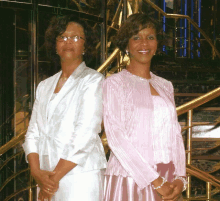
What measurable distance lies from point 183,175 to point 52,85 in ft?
2.47

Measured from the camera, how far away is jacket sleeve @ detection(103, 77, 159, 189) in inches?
59.0

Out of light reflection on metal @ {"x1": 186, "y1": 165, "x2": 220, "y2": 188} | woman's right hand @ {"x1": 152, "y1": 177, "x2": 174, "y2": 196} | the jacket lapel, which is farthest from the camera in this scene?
light reflection on metal @ {"x1": 186, "y1": 165, "x2": 220, "y2": 188}

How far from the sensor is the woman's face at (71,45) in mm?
1669

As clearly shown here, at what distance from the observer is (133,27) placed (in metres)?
1.68

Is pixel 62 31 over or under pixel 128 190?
over

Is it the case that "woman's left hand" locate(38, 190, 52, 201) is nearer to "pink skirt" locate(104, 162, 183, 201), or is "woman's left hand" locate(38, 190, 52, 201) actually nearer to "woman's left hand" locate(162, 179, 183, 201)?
"pink skirt" locate(104, 162, 183, 201)

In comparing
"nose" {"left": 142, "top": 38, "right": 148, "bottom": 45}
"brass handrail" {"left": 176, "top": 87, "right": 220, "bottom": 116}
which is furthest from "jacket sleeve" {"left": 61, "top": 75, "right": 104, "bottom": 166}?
"brass handrail" {"left": 176, "top": 87, "right": 220, "bottom": 116}

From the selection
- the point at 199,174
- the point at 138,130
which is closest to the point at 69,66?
→ the point at 138,130

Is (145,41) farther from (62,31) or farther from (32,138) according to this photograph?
(32,138)

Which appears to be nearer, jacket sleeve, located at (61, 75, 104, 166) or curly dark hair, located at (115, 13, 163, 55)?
jacket sleeve, located at (61, 75, 104, 166)

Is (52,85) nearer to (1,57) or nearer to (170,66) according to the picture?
(1,57)

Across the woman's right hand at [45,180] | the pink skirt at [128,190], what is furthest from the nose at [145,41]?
the woman's right hand at [45,180]

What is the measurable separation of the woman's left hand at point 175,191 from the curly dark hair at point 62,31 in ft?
2.39

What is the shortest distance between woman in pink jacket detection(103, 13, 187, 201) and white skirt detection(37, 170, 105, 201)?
72 mm
